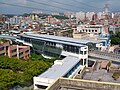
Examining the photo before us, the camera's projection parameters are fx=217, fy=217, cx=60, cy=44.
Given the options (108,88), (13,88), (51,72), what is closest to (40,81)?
(51,72)

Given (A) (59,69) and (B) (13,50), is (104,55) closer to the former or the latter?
(A) (59,69)

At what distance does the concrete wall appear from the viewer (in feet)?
18.8

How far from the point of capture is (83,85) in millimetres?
5895

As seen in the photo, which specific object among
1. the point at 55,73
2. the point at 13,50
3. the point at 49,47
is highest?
the point at 49,47

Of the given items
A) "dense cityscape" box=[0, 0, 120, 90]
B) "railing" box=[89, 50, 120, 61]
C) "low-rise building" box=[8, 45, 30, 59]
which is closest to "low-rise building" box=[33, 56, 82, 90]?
"dense cityscape" box=[0, 0, 120, 90]

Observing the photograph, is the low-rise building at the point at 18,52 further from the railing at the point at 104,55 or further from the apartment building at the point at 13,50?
the railing at the point at 104,55

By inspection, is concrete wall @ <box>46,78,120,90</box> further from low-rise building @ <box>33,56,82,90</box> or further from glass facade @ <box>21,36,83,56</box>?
glass facade @ <box>21,36,83,56</box>

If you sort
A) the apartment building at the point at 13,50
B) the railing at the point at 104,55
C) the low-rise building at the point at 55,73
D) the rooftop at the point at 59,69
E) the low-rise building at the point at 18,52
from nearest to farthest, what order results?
the low-rise building at the point at 55,73 → the rooftop at the point at 59,69 → the railing at the point at 104,55 → the apartment building at the point at 13,50 → the low-rise building at the point at 18,52

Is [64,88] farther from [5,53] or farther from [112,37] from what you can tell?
[112,37]

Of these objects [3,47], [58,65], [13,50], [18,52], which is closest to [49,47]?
[18,52]

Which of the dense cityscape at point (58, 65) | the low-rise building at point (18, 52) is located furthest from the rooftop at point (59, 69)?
the low-rise building at point (18, 52)

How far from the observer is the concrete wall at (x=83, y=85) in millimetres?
5727

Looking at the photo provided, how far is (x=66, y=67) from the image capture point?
42.9ft

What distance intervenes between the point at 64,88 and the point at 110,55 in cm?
1261
